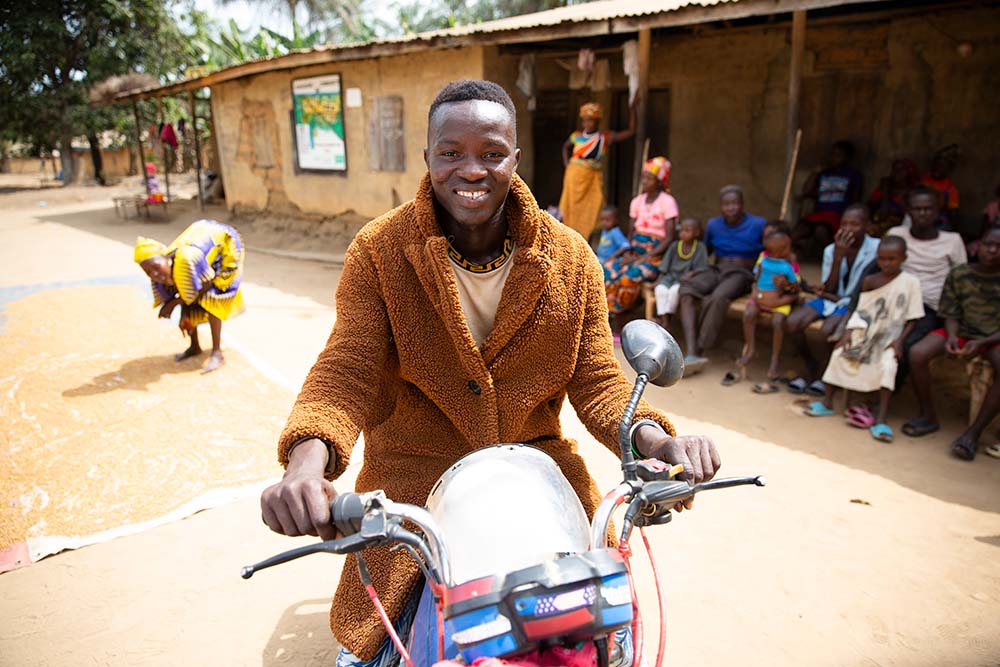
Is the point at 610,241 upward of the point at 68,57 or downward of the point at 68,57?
downward

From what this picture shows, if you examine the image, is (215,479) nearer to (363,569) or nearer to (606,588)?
(363,569)

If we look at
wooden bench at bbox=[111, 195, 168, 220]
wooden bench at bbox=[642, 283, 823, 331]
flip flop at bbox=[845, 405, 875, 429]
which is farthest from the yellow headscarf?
wooden bench at bbox=[111, 195, 168, 220]

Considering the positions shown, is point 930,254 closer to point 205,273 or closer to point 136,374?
point 205,273

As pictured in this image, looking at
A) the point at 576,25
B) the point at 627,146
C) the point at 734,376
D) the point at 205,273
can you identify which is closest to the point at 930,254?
the point at 734,376

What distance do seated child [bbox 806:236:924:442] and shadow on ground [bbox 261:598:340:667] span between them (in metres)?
3.68

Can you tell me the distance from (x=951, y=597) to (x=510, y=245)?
2.57m

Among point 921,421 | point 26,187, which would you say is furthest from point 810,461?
point 26,187

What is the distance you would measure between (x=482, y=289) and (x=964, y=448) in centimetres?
383

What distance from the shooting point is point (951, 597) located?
2.89 m

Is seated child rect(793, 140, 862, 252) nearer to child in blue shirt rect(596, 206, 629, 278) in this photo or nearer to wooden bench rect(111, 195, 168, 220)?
child in blue shirt rect(596, 206, 629, 278)

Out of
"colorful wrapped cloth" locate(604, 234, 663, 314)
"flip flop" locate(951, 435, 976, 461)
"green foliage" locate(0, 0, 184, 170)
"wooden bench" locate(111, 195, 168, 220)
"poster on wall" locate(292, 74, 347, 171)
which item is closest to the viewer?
"flip flop" locate(951, 435, 976, 461)

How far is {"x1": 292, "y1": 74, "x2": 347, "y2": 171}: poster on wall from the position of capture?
33.9ft

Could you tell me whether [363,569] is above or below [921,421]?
above

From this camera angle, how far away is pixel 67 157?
21.5 m
